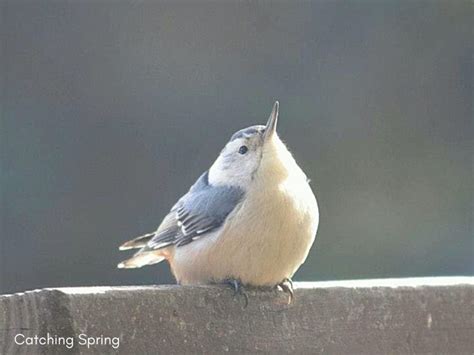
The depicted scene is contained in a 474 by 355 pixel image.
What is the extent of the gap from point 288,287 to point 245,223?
0.65ft

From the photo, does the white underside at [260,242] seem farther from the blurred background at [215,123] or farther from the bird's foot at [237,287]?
the blurred background at [215,123]

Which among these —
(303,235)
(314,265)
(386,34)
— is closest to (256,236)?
(303,235)

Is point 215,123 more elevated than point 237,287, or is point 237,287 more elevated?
point 237,287

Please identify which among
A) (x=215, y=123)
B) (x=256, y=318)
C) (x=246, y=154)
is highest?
(x=246, y=154)

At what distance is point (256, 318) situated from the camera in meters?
1.81

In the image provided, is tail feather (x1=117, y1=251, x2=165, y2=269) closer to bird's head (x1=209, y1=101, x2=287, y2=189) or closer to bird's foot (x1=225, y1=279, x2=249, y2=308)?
bird's head (x1=209, y1=101, x2=287, y2=189)

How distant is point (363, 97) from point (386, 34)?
339 mm

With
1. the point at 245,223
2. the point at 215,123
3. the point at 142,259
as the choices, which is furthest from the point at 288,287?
the point at 215,123

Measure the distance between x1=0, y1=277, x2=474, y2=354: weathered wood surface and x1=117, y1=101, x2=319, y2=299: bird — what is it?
11 centimetres

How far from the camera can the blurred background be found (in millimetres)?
4227

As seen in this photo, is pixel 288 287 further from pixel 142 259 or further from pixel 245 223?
pixel 142 259

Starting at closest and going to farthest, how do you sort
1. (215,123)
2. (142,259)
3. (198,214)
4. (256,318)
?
(256,318) < (198,214) < (142,259) < (215,123)

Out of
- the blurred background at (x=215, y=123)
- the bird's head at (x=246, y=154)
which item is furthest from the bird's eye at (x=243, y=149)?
the blurred background at (x=215, y=123)

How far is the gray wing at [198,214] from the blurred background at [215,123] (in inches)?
67.1
